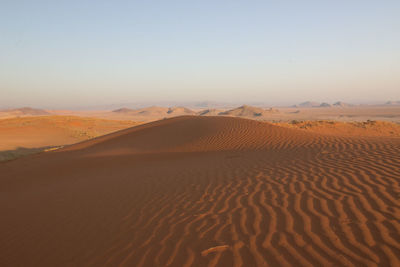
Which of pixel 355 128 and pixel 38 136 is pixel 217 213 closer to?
pixel 355 128

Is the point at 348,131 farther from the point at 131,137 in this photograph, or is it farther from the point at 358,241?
the point at 358,241

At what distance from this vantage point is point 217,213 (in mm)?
4371

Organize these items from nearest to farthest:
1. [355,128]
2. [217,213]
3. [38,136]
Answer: [217,213]
[355,128]
[38,136]

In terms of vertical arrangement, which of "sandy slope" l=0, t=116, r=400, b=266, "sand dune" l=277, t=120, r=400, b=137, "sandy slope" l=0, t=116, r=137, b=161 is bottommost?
"sandy slope" l=0, t=116, r=137, b=161

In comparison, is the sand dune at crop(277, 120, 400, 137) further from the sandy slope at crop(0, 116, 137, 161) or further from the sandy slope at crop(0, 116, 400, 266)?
the sandy slope at crop(0, 116, 137, 161)

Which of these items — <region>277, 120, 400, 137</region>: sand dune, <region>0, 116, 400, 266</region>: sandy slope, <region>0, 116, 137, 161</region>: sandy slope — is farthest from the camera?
<region>0, 116, 137, 161</region>: sandy slope

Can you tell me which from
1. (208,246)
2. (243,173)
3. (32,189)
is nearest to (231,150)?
(243,173)

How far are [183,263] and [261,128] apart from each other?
12.4 meters

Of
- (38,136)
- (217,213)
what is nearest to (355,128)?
(217,213)

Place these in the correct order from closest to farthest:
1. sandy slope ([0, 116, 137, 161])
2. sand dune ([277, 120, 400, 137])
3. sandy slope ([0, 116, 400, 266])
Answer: sandy slope ([0, 116, 400, 266]) < sand dune ([277, 120, 400, 137]) < sandy slope ([0, 116, 137, 161])

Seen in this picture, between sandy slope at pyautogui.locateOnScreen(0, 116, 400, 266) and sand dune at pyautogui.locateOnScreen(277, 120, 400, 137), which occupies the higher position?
sandy slope at pyautogui.locateOnScreen(0, 116, 400, 266)

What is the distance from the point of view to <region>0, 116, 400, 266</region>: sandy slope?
10.5 feet

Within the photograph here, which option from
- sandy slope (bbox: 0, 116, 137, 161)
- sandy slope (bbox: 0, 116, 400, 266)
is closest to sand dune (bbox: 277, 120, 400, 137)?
sandy slope (bbox: 0, 116, 400, 266)

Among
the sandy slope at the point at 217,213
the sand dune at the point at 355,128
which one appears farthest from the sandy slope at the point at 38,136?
the sand dune at the point at 355,128
